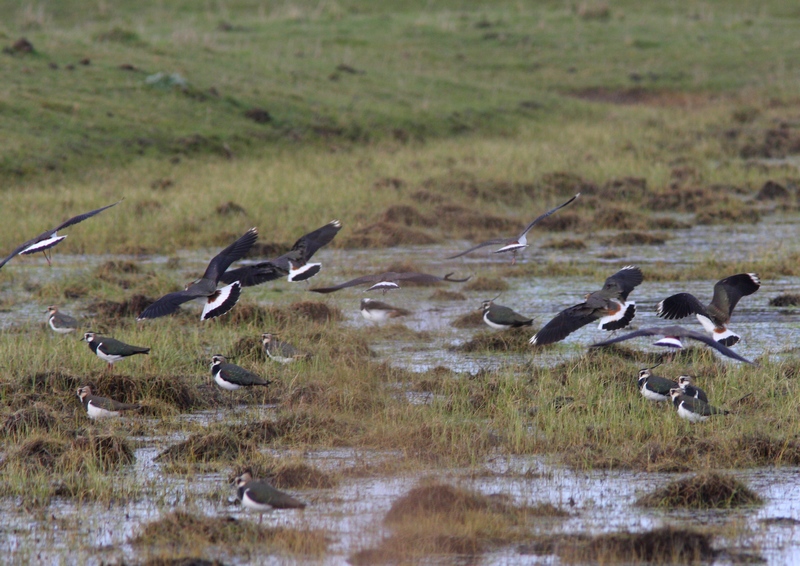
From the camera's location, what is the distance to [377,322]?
12.9m

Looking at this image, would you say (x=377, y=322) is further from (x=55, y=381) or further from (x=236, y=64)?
(x=236, y=64)

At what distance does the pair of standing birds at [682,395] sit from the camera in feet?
28.6

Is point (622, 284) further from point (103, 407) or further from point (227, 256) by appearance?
point (103, 407)

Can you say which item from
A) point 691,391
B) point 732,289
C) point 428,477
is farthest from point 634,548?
point 732,289

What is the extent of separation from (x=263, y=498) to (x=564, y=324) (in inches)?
158

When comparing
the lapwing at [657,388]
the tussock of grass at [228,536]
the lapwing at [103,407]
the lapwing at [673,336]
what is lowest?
the lapwing at [103,407]

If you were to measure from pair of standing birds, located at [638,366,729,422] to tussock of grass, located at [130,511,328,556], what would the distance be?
3.35 meters

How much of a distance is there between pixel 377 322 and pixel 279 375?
2543 mm

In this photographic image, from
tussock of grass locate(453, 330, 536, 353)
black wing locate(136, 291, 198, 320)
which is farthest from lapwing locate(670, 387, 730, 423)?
black wing locate(136, 291, 198, 320)

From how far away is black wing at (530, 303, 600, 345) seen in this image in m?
10.0

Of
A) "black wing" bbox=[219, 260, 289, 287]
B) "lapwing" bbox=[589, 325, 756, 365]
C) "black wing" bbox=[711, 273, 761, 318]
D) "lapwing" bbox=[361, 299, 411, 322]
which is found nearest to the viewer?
"lapwing" bbox=[589, 325, 756, 365]

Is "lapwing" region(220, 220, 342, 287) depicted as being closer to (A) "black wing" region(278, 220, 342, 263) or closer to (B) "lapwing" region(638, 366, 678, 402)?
(A) "black wing" region(278, 220, 342, 263)

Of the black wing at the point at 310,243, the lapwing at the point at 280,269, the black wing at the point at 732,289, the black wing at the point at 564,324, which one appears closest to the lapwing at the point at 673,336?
the black wing at the point at 564,324

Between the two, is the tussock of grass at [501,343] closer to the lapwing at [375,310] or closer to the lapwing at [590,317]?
the lapwing at [375,310]
